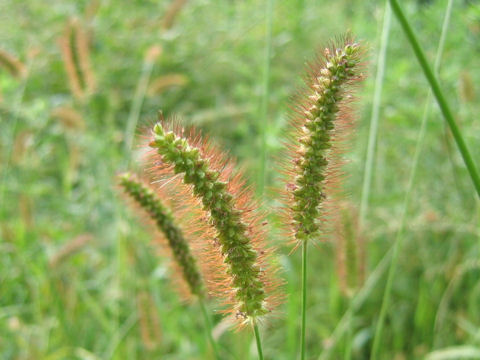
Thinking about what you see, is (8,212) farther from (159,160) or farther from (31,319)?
(159,160)

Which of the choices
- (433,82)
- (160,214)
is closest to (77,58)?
(160,214)

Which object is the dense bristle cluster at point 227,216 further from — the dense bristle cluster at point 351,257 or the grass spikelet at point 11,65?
the grass spikelet at point 11,65

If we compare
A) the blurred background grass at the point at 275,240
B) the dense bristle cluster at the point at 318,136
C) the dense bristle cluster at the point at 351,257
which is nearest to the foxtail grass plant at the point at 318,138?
the dense bristle cluster at the point at 318,136

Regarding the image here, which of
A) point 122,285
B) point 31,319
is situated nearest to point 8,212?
point 31,319

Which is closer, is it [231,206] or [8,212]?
[231,206]

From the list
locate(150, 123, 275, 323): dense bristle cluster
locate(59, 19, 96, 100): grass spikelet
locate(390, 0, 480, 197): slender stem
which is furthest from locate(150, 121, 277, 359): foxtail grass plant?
locate(59, 19, 96, 100): grass spikelet
